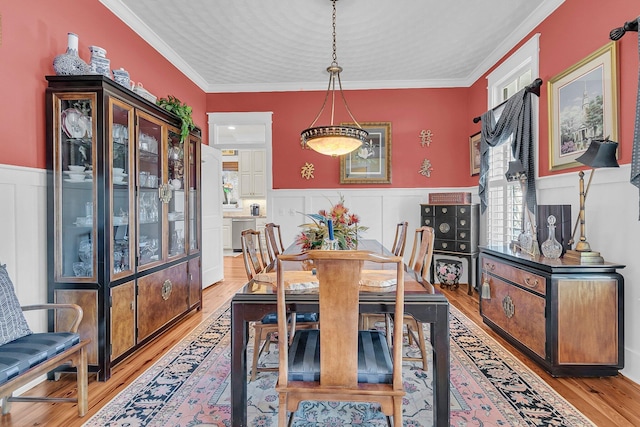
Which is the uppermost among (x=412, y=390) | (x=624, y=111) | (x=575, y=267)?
(x=624, y=111)

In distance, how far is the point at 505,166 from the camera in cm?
418

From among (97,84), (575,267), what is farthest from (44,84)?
(575,267)

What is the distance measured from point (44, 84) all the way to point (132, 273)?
150 centimetres

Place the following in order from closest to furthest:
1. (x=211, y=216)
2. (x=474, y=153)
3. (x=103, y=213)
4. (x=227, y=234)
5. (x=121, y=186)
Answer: (x=103, y=213) < (x=121, y=186) < (x=474, y=153) < (x=211, y=216) < (x=227, y=234)

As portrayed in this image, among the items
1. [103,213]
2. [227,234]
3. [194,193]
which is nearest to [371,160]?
[194,193]

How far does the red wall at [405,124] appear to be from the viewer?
5.17 meters

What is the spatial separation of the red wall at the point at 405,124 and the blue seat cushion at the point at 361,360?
12.1ft

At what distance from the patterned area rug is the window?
1.81m

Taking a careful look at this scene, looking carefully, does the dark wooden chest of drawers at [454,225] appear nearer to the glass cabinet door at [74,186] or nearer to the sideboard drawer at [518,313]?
the sideboard drawer at [518,313]

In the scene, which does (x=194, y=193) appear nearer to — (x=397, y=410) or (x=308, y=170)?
(x=308, y=170)

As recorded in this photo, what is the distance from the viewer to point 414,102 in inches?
204

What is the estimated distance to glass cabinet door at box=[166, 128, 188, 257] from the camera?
3.28 meters

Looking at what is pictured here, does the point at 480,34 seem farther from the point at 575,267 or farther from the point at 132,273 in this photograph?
the point at 132,273

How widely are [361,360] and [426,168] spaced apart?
415cm
